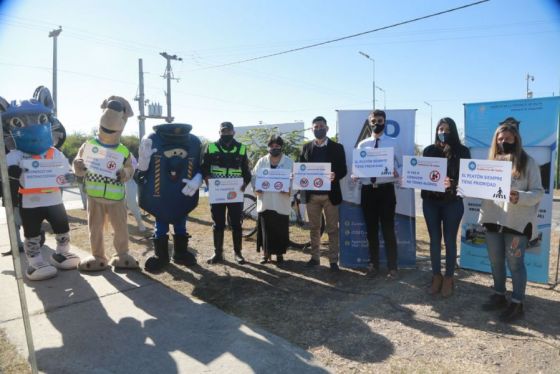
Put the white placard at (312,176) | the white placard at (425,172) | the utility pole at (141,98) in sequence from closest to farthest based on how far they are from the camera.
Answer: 1. the white placard at (425,172)
2. the white placard at (312,176)
3. the utility pole at (141,98)

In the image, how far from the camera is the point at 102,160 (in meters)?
4.74

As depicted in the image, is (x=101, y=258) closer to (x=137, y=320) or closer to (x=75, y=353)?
(x=137, y=320)

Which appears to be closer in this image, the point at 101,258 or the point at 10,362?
the point at 10,362

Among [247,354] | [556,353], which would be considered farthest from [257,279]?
[556,353]

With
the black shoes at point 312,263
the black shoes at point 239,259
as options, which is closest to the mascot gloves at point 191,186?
the black shoes at point 239,259

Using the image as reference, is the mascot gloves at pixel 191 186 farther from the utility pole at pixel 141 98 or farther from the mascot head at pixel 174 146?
the utility pole at pixel 141 98

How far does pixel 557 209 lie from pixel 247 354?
14.8 m

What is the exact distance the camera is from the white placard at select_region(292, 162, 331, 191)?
4.84m

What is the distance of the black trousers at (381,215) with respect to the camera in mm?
4703

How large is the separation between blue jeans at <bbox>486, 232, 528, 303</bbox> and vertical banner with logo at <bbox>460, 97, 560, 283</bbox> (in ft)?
3.37

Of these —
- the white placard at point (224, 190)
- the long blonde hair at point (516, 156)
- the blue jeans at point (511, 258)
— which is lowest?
the blue jeans at point (511, 258)

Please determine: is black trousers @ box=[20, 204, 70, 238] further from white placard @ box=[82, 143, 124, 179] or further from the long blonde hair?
the long blonde hair

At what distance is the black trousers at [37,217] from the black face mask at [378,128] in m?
3.97

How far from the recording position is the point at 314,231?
17.2ft
